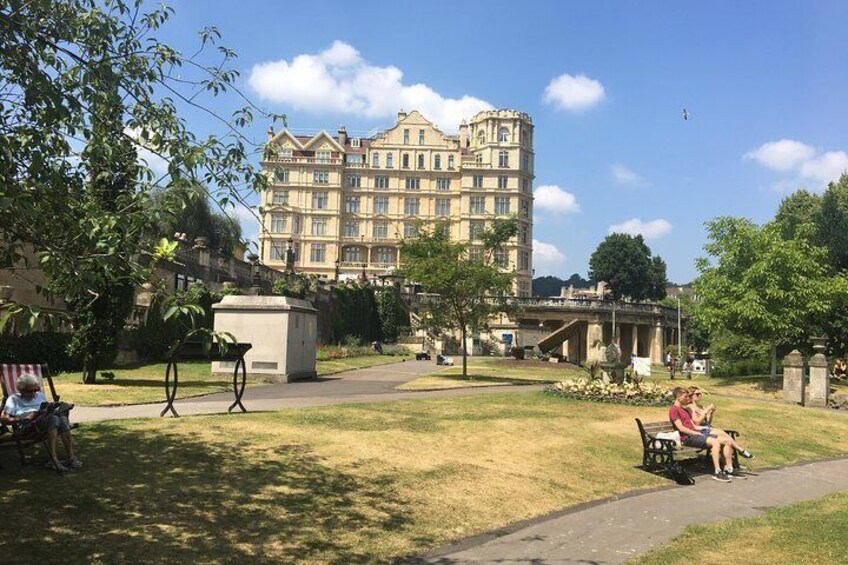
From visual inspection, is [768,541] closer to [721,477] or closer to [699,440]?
[721,477]

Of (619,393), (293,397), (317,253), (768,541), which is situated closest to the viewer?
(768,541)

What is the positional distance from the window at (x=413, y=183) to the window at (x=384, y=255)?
9955mm

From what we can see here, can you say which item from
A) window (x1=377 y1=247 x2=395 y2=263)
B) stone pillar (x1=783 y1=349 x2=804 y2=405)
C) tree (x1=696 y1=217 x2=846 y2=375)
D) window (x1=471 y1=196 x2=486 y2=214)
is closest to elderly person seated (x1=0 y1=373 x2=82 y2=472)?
stone pillar (x1=783 y1=349 x2=804 y2=405)

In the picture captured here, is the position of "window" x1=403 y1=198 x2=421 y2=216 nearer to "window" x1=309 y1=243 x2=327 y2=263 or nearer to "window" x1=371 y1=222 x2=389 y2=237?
"window" x1=371 y1=222 x2=389 y2=237

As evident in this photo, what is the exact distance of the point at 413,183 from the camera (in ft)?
338

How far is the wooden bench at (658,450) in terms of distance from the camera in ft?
37.0

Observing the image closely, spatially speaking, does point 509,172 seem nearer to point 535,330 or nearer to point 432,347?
point 535,330

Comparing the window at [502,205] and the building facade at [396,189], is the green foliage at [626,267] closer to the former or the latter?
the building facade at [396,189]

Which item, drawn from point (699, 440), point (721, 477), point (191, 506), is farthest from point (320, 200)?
point (191, 506)

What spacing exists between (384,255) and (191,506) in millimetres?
95745

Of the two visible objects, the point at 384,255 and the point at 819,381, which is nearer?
the point at 819,381

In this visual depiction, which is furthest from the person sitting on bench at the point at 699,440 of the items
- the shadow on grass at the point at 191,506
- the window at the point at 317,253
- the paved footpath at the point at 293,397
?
the window at the point at 317,253

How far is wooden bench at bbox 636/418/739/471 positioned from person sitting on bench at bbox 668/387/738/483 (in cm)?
20

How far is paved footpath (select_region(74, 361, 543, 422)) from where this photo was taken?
45.3 feet
